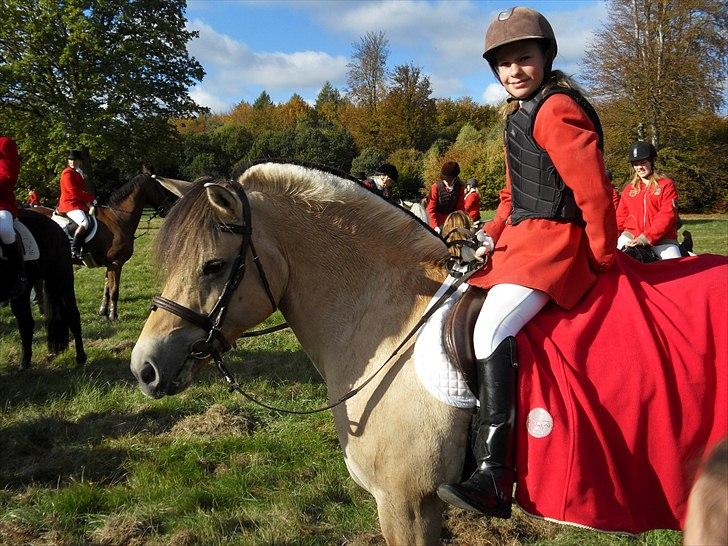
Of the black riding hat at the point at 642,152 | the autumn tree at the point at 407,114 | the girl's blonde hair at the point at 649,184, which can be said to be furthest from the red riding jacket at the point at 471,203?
the autumn tree at the point at 407,114

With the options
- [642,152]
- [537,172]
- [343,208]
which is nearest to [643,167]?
[642,152]

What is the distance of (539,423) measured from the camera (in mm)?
2098

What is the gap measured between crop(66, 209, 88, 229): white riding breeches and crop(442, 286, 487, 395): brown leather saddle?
9.90 m

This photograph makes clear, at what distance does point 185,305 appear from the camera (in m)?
2.40

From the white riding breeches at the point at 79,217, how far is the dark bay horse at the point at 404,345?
8.98 m

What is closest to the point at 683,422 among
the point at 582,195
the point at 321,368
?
the point at 582,195

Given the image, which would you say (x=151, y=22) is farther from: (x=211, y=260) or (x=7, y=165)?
(x=211, y=260)

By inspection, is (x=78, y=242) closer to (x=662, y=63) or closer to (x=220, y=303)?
(x=220, y=303)

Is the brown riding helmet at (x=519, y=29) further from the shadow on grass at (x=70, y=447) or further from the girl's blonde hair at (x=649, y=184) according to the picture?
the girl's blonde hair at (x=649, y=184)

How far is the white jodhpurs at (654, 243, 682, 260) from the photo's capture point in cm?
660

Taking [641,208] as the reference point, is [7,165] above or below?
above

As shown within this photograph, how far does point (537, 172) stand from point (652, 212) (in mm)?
5749

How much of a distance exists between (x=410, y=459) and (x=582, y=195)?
4.34 feet

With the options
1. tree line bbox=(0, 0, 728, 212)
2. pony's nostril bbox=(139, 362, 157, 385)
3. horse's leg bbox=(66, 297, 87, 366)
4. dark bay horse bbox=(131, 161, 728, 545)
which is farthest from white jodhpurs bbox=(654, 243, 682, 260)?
tree line bbox=(0, 0, 728, 212)
